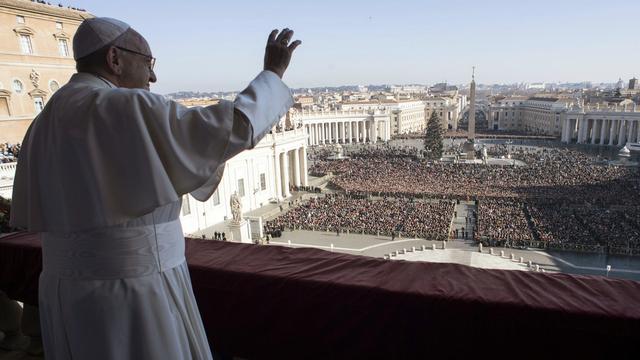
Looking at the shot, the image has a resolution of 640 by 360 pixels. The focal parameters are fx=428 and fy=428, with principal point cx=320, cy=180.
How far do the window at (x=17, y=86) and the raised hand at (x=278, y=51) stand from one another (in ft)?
65.3

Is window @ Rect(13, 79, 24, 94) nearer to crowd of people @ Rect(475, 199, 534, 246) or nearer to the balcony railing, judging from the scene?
the balcony railing

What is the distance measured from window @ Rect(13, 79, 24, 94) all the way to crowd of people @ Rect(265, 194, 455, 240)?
12111mm

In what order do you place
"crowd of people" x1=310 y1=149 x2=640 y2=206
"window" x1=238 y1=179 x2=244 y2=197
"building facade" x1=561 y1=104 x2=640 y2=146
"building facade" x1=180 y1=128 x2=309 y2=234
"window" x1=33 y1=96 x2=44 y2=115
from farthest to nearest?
"building facade" x1=561 y1=104 x2=640 y2=146, "window" x1=238 y1=179 x2=244 y2=197, "crowd of people" x1=310 y1=149 x2=640 y2=206, "building facade" x1=180 y1=128 x2=309 y2=234, "window" x1=33 y1=96 x2=44 y2=115

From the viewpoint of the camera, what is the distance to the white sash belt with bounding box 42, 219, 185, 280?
1607 mm

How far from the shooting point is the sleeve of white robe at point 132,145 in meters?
1.41

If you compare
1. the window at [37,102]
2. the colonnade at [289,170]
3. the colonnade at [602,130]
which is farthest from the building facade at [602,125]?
the window at [37,102]

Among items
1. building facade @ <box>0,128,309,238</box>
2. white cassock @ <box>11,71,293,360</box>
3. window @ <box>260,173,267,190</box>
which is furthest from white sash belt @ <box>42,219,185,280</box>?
window @ <box>260,173,267,190</box>

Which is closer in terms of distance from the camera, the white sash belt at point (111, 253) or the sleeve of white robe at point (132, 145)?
the sleeve of white robe at point (132, 145)

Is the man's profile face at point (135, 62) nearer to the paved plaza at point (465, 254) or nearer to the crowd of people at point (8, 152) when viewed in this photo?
the paved plaza at point (465, 254)

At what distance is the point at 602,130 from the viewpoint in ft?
196

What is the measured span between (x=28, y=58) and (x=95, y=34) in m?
19.9

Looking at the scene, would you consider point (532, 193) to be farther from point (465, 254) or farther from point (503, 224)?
point (465, 254)

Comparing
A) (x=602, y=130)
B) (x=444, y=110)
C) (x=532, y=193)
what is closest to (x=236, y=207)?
(x=532, y=193)

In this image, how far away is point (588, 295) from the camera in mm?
2031
